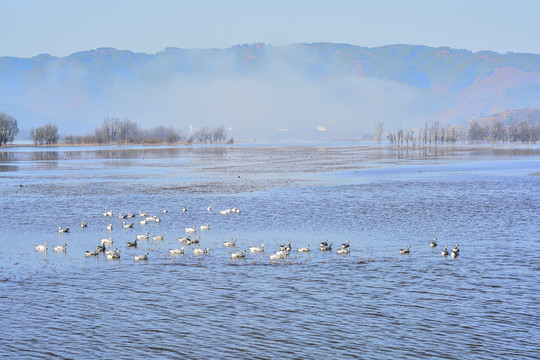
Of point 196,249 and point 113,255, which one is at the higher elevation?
point 196,249

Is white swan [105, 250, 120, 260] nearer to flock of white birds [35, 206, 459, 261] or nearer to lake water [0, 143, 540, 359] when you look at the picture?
flock of white birds [35, 206, 459, 261]

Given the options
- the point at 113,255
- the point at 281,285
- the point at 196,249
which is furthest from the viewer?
the point at 196,249

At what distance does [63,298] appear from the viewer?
23625 mm

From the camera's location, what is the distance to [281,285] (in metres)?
25.1


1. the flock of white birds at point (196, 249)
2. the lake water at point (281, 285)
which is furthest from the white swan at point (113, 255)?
the lake water at point (281, 285)

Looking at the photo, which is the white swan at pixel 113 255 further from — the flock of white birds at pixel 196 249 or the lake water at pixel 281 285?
the lake water at pixel 281 285

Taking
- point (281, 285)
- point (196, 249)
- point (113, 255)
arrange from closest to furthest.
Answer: point (281, 285), point (113, 255), point (196, 249)

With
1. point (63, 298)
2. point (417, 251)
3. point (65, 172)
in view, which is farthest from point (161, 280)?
point (65, 172)

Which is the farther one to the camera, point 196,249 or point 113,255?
point 196,249

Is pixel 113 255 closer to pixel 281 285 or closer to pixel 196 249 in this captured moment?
pixel 196 249

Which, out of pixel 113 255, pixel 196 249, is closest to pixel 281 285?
pixel 196 249

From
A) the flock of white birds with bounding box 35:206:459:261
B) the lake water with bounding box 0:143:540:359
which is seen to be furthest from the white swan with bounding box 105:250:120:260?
the lake water with bounding box 0:143:540:359

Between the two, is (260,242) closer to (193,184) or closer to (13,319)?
(13,319)

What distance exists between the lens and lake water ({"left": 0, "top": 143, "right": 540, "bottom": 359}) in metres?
19.2
